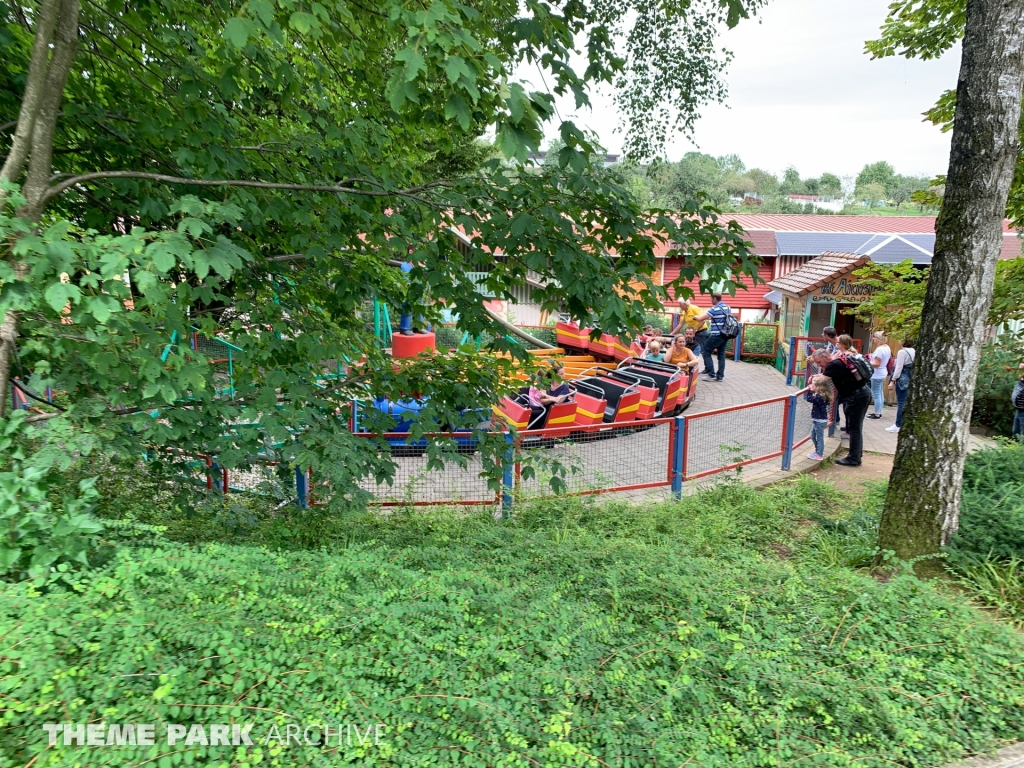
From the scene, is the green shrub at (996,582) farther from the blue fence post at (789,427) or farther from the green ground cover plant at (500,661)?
the blue fence post at (789,427)

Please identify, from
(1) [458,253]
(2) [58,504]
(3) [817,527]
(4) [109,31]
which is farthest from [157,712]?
(3) [817,527]

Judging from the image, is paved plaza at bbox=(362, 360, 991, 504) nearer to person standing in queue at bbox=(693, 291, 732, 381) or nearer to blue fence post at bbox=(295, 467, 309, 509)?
blue fence post at bbox=(295, 467, 309, 509)

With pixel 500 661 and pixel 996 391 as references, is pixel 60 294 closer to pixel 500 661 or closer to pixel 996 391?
pixel 500 661

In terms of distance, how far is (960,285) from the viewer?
446 cm

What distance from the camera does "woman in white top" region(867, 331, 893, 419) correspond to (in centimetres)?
1090

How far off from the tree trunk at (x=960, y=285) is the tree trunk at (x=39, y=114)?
18.2 feet

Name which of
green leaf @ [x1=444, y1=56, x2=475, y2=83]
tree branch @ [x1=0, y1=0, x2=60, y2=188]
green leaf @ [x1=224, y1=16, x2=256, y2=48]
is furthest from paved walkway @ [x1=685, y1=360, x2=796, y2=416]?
tree branch @ [x1=0, y1=0, x2=60, y2=188]

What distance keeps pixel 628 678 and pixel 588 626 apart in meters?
0.38

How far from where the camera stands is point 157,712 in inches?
88.0

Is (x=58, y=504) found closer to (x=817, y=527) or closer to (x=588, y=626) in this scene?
(x=588, y=626)

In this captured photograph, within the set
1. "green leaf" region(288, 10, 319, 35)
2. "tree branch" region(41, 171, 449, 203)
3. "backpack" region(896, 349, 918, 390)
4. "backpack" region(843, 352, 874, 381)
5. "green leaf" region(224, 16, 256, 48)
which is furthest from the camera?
"backpack" region(896, 349, 918, 390)

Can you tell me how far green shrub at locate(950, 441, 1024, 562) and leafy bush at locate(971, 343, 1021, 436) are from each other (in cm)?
496

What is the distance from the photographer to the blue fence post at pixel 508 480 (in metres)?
5.07

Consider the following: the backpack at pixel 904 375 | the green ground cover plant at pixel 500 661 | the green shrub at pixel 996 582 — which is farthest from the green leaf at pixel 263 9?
the backpack at pixel 904 375
